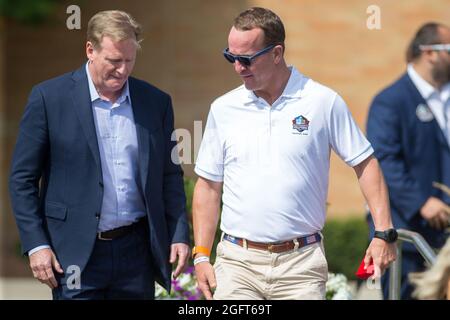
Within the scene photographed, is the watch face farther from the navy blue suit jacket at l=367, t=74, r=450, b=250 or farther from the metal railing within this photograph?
the navy blue suit jacket at l=367, t=74, r=450, b=250

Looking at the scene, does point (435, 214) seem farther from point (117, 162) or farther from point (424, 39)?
point (117, 162)

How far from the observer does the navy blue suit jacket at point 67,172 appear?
5.44 meters

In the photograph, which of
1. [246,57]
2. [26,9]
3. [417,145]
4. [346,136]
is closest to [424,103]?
[417,145]

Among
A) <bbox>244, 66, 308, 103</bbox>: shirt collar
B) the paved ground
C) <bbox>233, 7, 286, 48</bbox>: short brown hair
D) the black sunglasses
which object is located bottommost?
the paved ground

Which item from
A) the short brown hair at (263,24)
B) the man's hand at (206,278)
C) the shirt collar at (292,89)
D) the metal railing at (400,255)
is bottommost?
the metal railing at (400,255)

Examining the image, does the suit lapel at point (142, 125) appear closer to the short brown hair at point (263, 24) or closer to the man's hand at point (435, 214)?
the short brown hair at point (263, 24)

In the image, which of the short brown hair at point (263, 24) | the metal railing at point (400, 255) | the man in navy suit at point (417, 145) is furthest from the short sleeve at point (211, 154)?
the man in navy suit at point (417, 145)

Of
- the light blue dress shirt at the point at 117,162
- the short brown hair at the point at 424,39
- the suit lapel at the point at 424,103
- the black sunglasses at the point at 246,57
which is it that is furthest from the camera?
the short brown hair at the point at 424,39

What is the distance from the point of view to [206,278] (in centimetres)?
533

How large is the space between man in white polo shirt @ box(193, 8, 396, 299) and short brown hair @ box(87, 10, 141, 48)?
1.63 feet

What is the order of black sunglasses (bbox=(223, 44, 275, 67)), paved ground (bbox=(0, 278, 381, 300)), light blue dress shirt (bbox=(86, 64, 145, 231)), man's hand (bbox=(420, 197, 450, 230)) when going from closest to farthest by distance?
black sunglasses (bbox=(223, 44, 275, 67))
light blue dress shirt (bbox=(86, 64, 145, 231))
man's hand (bbox=(420, 197, 450, 230))
paved ground (bbox=(0, 278, 381, 300))

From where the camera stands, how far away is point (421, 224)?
24.7ft

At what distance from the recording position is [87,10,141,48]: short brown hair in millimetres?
5355

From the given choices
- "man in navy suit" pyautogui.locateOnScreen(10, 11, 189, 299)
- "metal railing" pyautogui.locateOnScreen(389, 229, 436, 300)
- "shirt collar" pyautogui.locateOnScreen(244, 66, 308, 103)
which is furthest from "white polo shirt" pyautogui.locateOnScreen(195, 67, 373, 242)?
"metal railing" pyautogui.locateOnScreen(389, 229, 436, 300)
